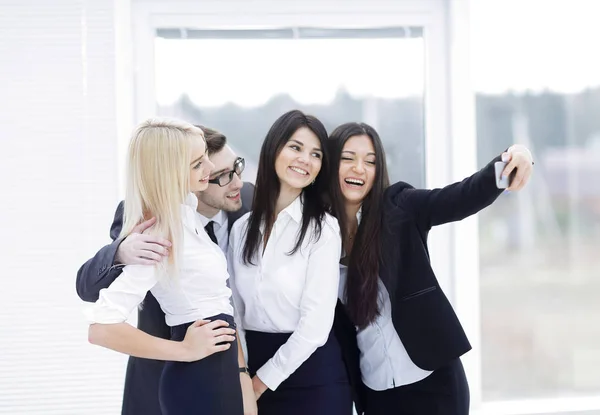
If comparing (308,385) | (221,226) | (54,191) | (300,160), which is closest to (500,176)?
(300,160)

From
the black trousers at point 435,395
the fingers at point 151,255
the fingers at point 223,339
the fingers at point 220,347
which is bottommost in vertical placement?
the black trousers at point 435,395

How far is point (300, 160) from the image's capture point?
1830 mm

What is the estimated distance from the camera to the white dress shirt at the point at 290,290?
5.62ft

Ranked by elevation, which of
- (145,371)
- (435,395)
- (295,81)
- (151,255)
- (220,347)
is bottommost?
(435,395)

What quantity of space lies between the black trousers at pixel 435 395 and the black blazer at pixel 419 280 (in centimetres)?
7

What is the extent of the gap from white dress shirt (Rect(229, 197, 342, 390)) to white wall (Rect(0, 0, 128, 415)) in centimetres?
89

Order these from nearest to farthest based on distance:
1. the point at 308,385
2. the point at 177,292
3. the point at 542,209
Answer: the point at 177,292
the point at 308,385
the point at 542,209

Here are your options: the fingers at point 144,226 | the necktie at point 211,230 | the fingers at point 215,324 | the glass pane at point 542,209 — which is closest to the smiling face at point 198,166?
the fingers at point 144,226

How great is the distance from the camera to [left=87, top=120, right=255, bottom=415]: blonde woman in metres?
1.42

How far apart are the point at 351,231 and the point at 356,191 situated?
0.47 feet

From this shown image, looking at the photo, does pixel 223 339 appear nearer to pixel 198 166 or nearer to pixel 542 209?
pixel 198 166

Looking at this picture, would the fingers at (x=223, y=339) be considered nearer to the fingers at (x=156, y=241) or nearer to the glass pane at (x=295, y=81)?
the fingers at (x=156, y=241)

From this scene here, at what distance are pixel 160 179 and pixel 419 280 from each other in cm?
87

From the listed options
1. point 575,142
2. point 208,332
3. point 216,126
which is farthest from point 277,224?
point 575,142
